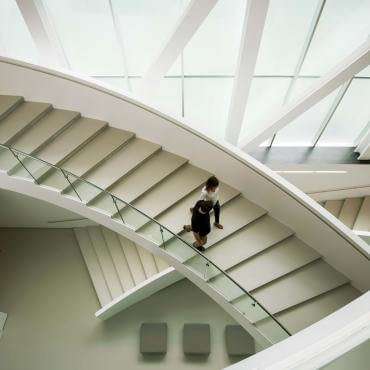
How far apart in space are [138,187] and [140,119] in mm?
1467

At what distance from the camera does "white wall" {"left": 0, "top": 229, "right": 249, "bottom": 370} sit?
34.2 feet

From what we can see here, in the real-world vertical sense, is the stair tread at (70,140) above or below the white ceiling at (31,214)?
below

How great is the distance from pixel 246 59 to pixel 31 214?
8598mm

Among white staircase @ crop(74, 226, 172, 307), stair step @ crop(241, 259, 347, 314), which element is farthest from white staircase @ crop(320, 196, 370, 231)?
white staircase @ crop(74, 226, 172, 307)

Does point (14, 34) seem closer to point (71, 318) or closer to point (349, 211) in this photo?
point (71, 318)

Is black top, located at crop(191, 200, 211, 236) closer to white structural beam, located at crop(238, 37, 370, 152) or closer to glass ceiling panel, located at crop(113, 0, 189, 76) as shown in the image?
white structural beam, located at crop(238, 37, 370, 152)

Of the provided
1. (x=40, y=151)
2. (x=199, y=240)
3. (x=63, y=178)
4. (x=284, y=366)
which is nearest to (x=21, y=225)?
(x=40, y=151)

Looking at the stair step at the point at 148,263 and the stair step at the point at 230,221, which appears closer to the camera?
the stair step at the point at 230,221

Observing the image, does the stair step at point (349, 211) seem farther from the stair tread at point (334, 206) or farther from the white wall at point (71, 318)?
the white wall at point (71, 318)

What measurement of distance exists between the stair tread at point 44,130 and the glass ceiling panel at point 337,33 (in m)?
5.43

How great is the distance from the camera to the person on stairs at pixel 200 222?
20.0ft

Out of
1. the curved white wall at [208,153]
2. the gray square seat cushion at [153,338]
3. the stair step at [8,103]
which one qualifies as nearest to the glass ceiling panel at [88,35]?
the curved white wall at [208,153]

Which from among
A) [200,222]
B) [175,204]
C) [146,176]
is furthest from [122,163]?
[200,222]

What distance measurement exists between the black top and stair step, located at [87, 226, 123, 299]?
5.70 metres
